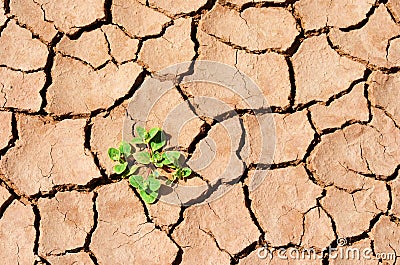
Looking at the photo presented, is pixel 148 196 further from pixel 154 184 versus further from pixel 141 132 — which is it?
pixel 141 132

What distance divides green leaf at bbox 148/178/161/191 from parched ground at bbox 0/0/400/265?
0.10 m

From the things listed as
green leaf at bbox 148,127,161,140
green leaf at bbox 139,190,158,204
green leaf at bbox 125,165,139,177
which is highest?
green leaf at bbox 148,127,161,140

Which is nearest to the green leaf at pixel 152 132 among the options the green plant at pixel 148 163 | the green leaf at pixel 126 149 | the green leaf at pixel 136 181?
the green plant at pixel 148 163

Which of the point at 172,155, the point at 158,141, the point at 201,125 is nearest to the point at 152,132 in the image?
the point at 158,141

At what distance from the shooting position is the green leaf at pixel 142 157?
3408 mm

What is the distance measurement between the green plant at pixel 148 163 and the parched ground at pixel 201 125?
0.07m

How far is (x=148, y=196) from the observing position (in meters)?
3.36

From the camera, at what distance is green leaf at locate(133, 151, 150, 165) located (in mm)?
3408

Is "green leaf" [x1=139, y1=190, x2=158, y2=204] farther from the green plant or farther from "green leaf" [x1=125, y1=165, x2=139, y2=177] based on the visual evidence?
"green leaf" [x1=125, y1=165, x2=139, y2=177]

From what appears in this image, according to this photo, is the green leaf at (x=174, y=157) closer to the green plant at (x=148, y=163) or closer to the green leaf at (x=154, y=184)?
the green plant at (x=148, y=163)

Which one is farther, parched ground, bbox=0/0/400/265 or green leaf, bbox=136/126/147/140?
green leaf, bbox=136/126/147/140

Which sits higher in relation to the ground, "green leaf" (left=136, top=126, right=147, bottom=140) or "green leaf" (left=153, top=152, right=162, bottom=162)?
"green leaf" (left=136, top=126, right=147, bottom=140)

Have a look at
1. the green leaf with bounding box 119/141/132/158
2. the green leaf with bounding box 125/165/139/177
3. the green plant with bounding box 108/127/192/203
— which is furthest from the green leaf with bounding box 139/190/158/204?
the green leaf with bounding box 119/141/132/158

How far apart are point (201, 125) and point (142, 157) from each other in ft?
1.16
